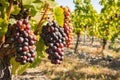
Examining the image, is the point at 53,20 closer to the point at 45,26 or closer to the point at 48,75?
the point at 45,26

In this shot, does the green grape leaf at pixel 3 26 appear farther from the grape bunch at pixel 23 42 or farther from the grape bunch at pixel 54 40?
the grape bunch at pixel 54 40

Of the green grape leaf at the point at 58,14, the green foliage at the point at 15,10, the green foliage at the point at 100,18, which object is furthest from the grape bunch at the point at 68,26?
the green foliage at the point at 100,18

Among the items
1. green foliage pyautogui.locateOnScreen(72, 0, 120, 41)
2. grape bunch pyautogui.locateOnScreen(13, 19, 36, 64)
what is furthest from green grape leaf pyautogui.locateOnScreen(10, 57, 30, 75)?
green foliage pyautogui.locateOnScreen(72, 0, 120, 41)

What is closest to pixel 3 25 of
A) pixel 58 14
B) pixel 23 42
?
pixel 23 42

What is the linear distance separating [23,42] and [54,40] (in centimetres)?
31

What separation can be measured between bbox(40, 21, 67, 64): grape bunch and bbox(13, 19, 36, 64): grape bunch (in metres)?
0.20

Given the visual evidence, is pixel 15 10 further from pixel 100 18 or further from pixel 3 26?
pixel 100 18

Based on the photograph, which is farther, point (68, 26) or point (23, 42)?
point (68, 26)

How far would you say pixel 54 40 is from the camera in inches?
94.1

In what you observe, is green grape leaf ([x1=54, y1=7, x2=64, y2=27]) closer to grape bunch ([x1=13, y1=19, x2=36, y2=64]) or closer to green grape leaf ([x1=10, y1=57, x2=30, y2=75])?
grape bunch ([x1=13, y1=19, x2=36, y2=64])

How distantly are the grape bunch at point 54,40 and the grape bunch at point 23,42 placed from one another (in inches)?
8.0

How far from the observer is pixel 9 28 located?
8.02ft

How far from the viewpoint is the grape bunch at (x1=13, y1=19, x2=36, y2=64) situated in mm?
2156

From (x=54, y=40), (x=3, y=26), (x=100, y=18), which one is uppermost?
(x=3, y=26)
